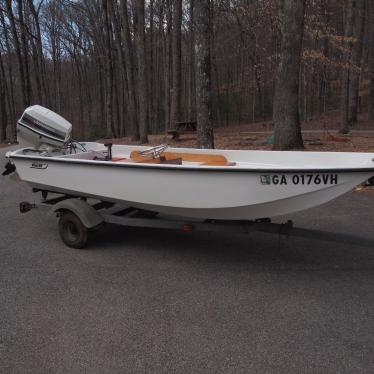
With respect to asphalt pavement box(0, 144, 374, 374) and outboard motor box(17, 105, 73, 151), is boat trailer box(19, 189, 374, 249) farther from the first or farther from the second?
outboard motor box(17, 105, 73, 151)

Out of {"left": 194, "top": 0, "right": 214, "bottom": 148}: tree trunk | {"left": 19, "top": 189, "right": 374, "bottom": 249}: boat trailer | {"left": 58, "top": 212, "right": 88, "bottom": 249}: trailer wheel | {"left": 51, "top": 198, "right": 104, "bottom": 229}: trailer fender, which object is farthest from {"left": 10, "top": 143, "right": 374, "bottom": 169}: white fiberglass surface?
{"left": 194, "top": 0, "right": 214, "bottom": 148}: tree trunk

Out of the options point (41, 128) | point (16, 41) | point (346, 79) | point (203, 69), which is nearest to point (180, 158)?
point (41, 128)

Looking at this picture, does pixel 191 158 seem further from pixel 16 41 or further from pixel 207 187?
pixel 16 41

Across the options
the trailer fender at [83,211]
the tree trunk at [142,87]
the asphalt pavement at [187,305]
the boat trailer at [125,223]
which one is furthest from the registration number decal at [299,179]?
the tree trunk at [142,87]

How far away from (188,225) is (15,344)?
2.07 meters

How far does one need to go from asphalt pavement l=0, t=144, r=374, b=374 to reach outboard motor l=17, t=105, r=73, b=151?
141 centimetres

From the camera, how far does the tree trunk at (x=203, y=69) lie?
8898mm

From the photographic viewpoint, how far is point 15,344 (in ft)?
9.83

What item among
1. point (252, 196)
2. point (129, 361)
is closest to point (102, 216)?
point (252, 196)

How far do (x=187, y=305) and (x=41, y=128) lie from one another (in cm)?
363

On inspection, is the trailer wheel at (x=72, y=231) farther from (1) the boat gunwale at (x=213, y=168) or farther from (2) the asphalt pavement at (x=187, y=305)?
(1) the boat gunwale at (x=213, y=168)

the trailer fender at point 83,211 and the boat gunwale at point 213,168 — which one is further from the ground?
the boat gunwale at point 213,168

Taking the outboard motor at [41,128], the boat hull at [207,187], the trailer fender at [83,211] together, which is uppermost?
the outboard motor at [41,128]

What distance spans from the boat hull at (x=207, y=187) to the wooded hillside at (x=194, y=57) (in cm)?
499
